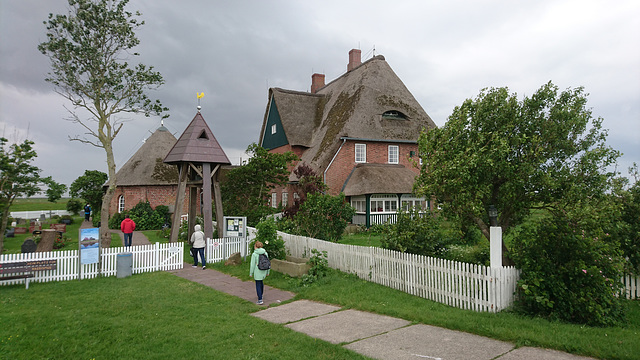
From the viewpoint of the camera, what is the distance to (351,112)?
2677 cm

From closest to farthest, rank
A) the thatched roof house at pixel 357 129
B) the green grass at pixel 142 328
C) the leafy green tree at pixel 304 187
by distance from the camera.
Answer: the green grass at pixel 142 328
the leafy green tree at pixel 304 187
the thatched roof house at pixel 357 129

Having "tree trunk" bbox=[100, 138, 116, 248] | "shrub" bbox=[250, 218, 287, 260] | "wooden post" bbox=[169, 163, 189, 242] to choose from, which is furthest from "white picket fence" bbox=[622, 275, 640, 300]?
"tree trunk" bbox=[100, 138, 116, 248]

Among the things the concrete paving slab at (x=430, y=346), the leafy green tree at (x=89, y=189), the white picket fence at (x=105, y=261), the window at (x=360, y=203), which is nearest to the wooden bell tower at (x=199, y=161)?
the white picket fence at (x=105, y=261)

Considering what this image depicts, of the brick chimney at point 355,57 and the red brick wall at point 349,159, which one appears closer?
the red brick wall at point 349,159

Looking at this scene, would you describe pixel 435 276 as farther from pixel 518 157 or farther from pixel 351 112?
pixel 351 112

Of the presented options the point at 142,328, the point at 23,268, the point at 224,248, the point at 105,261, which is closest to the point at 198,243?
the point at 224,248

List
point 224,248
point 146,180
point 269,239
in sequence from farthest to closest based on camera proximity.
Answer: point 146,180 → point 224,248 → point 269,239

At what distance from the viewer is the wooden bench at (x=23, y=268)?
416 inches

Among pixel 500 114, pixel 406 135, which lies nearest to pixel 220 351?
pixel 500 114

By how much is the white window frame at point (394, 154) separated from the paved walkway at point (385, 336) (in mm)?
19185

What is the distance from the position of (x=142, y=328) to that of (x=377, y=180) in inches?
726

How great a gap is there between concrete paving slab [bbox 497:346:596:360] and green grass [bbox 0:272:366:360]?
224cm

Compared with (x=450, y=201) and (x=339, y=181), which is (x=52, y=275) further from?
(x=339, y=181)

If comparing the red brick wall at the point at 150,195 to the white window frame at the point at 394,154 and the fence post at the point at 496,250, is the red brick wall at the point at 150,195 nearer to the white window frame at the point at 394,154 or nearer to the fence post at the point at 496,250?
the white window frame at the point at 394,154
